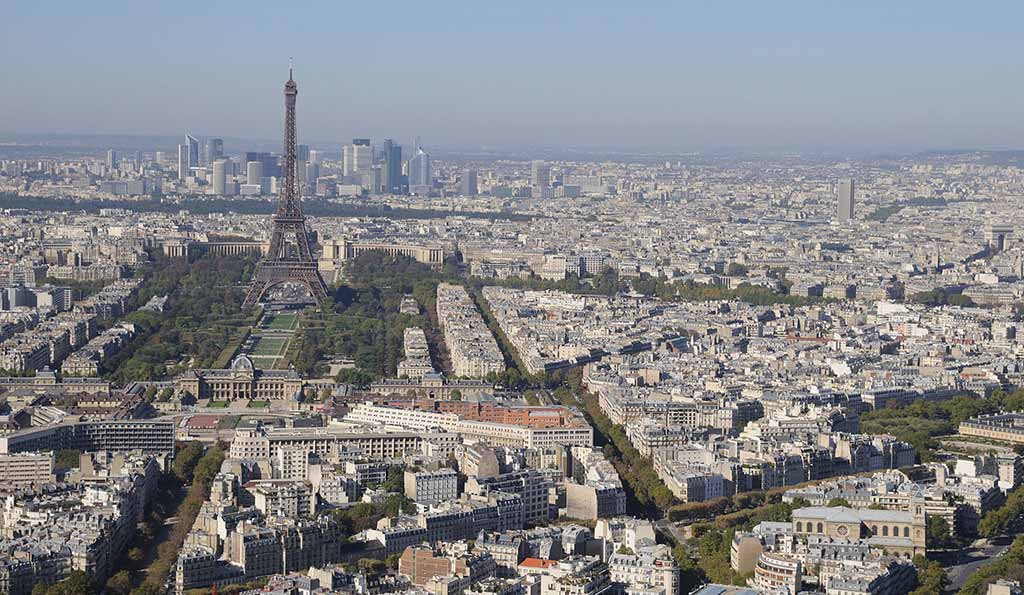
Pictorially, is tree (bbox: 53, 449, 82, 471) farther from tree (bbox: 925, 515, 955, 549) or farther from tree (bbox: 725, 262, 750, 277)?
tree (bbox: 725, 262, 750, 277)

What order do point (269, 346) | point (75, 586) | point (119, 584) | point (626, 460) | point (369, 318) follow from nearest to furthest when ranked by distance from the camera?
point (75, 586) → point (119, 584) → point (626, 460) → point (269, 346) → point (369, 318)

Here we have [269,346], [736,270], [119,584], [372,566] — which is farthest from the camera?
[736,270]

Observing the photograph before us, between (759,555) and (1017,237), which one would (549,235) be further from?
(759,555)

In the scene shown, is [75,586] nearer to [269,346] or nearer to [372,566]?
[372,566]

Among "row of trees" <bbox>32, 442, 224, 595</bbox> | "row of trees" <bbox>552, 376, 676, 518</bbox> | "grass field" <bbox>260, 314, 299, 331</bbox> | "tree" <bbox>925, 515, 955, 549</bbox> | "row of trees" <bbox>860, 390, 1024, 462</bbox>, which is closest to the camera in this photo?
"row of trees" <bbox>32, 442, 224, 595</bbox>

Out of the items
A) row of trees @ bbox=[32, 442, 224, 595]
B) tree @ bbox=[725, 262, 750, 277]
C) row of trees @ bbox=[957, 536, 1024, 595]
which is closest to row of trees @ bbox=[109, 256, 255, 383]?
row of trees @ bbox=[32, 442, 224, 595]

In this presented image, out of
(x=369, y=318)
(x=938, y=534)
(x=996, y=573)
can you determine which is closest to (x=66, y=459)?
(x=938, y=534)
